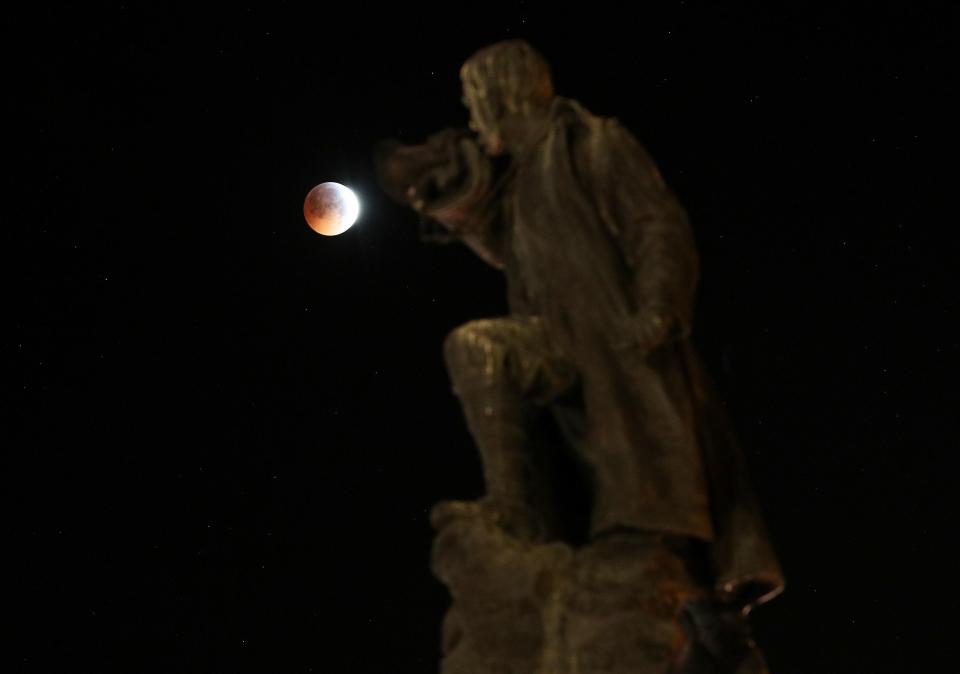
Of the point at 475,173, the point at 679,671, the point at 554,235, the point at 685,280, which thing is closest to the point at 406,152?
the point at 475,173

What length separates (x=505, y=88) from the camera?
183 inches

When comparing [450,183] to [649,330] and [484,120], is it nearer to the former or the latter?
[484,120]

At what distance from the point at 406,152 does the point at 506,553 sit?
3.96 feet

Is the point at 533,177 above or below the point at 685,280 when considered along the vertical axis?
above

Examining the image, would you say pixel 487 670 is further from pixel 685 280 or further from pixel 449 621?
pixel 685 280

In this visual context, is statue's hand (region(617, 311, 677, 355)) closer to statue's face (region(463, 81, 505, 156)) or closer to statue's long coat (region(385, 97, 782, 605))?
statue's long coat (region(385, 97, 782, 605))

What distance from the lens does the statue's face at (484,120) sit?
4.68m

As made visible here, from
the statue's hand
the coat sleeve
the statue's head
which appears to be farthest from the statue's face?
the statue's hand

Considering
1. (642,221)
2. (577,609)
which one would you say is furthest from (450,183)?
(577,609)

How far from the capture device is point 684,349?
14.4 feet

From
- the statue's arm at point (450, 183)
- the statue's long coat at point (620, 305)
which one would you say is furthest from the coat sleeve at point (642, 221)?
the statue's arm at point (450, 183)

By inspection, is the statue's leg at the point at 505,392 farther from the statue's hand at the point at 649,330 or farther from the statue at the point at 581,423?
the statue's hand at the point at 649,330

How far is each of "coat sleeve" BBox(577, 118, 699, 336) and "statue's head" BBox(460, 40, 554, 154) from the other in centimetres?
21

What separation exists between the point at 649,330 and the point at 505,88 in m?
0.87
